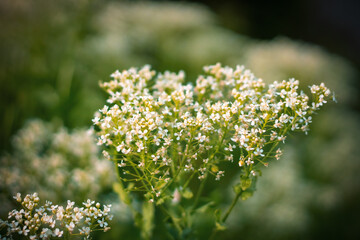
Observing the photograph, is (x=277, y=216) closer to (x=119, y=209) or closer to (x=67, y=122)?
(x=119, y=209)

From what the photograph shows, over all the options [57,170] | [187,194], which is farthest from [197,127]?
[57,170]

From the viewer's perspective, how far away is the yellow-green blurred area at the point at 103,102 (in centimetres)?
165

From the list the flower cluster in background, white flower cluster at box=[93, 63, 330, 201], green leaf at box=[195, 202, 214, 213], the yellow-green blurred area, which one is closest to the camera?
white flower cluster at box=[93, 63, 330, 201]

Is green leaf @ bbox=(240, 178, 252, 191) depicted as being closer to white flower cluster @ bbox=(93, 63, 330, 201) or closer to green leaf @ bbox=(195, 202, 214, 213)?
white flower cluster @ bbox=(93, 63, 330, 201)

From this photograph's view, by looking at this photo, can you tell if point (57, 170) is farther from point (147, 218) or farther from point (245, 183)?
point (245, 183)

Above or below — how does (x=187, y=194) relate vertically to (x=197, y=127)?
below

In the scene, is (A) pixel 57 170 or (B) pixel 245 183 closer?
(B) pixel 245 183

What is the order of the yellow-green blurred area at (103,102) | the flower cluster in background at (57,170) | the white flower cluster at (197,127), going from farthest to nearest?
the yellow-green blurred area at (103,102) < the flower cluster in background at (57,170) < the white flower cluster at (197,127)

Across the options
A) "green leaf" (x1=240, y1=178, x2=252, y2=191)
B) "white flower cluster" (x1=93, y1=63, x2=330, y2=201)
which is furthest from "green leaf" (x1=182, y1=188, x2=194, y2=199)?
"green leaf" (x1=240, y1=178, x2=252, y2=191)

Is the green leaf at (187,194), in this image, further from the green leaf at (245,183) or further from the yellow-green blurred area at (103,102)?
the yellow-green blurred area at (103,102)

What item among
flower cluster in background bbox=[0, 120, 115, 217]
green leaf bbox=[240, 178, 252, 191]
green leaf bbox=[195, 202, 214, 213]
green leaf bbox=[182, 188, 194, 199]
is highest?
flower cluster in background bbox=[0, 120, 115, 217]

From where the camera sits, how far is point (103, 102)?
206 cm

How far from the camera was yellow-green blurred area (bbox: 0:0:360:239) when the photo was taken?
165 centimetres

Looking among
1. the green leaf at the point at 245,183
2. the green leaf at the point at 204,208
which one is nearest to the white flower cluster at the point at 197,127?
the green leaf at the point at 245,183
